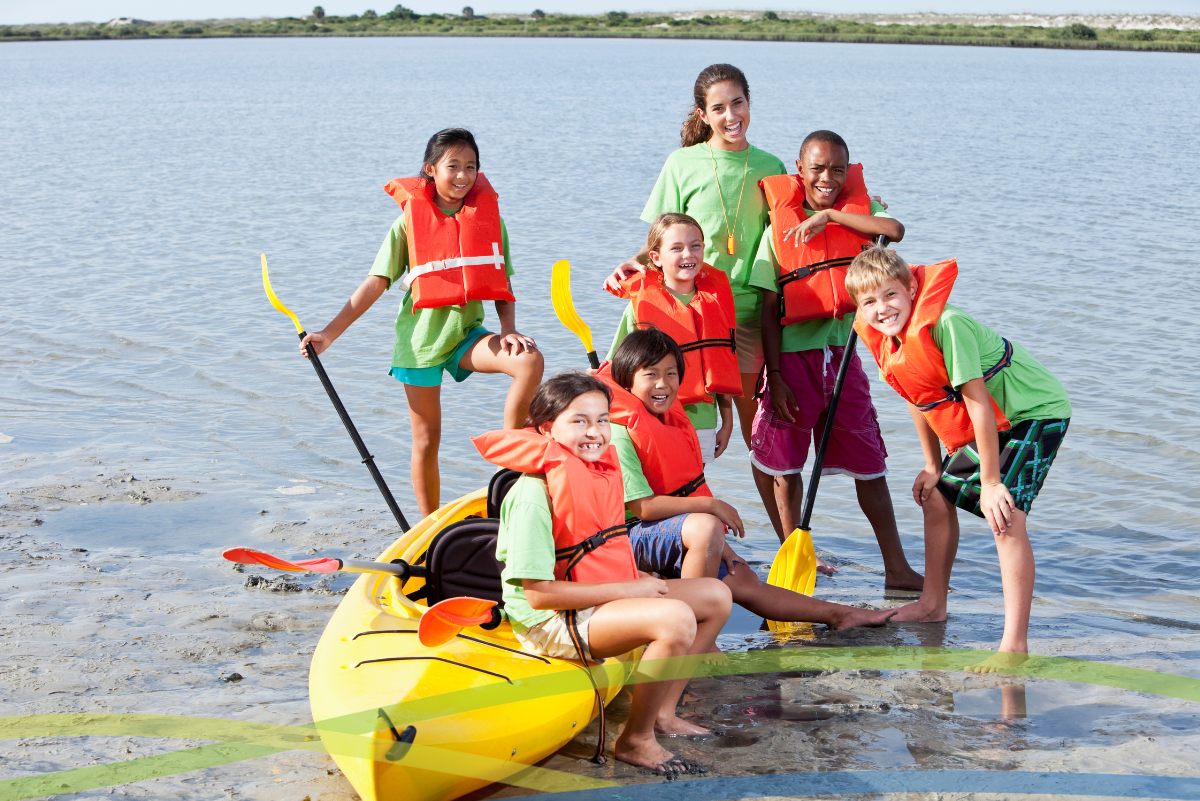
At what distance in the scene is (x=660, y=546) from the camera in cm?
341

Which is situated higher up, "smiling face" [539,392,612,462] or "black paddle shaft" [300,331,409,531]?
"smiling face" [539,392,612,462]

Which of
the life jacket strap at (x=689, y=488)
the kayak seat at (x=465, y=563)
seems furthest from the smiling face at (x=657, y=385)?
the kayak seat at (x=465, y=563)

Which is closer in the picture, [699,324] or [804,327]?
[699,324]

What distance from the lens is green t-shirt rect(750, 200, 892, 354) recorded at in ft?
13.7

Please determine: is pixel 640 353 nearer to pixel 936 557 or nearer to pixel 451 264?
pixel 451 264

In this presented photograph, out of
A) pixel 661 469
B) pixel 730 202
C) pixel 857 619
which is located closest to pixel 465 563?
pixel 661 469

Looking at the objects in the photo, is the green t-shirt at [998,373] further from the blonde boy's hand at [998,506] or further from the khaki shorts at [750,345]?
the khaki shorts at [750,345]

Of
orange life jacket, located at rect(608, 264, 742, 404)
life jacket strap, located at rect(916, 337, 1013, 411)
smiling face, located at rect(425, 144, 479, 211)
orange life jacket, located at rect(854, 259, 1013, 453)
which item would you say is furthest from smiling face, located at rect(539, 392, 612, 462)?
smiling face, located at rect(425, 144, 479, 211)

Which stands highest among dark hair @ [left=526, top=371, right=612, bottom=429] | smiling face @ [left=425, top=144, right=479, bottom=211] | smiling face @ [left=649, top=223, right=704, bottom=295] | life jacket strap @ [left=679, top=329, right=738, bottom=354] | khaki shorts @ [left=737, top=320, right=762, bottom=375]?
smiling face @ [left=425, top=144, right=479, bottom=211]

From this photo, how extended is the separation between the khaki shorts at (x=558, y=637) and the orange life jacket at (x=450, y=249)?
165 centimetres

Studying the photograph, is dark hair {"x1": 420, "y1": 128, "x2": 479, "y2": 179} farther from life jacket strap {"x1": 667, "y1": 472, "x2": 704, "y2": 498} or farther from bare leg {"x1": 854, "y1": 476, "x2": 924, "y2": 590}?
bare leg {"x1": 854, "y1": 476, "x2": 924, "y2": 590}

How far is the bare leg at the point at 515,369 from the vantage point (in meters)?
4.15

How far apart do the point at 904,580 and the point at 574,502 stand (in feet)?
6.78

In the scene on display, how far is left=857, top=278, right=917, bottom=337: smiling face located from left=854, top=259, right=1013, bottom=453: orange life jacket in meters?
0.03
